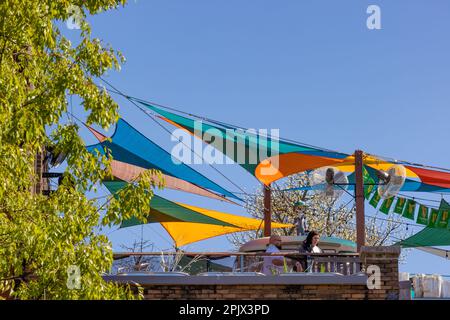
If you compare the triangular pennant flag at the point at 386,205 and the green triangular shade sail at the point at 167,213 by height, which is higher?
the triangular pennant flag at the point at 386,205

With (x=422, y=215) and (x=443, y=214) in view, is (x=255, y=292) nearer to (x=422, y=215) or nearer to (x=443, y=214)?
(x=443, y=214)

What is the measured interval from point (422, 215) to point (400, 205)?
0.93 meters

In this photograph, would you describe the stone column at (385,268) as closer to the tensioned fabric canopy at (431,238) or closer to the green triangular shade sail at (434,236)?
the green triangular shade sail at (434,236)

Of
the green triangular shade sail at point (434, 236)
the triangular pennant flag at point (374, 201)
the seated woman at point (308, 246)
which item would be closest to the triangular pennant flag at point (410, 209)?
the green triangular shade sail at point (434, 236)

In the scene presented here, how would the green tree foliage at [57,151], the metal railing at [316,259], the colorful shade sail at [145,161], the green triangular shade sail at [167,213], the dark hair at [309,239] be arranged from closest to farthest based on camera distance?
1. the green tree foliage at [57,151]
2. the metal railing at [316,259]
3. the dark hair at [309,239]
4. the colorful shade sail at [145,161]
5. the green triangular shade sail at [167,213]

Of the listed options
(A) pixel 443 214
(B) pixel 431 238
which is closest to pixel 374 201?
(B) pixel 431 238

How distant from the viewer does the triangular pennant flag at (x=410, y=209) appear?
1137 inches

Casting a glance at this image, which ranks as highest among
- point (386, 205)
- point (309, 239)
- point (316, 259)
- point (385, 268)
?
point (386, 205)

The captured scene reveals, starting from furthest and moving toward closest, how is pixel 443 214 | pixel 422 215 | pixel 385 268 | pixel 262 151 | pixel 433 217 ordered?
1. pixel 422 215
2. pixel 433 217
3. pixel 443 214
4. pixel 262 151
5. pixel 385 268

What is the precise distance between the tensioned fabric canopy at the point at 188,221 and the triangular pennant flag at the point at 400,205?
3398mm

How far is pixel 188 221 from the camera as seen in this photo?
27438 mm
